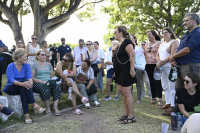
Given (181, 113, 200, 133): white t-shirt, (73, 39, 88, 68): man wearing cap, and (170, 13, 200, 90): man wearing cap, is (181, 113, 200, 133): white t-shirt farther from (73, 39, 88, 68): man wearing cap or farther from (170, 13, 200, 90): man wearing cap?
(73, 39, 88, 68): man wearing cap

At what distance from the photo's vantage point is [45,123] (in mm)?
4184

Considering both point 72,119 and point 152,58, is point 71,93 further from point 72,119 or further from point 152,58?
point 152,58

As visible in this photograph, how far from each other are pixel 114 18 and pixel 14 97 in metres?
22.4

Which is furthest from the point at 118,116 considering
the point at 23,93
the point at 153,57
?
the point at 23,93

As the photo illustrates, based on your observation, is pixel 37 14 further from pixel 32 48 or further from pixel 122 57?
pixel 122 57

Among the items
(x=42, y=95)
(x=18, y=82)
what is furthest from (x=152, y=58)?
(x=18, y=82)

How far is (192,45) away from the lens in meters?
3.71

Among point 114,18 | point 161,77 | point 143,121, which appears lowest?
point 143,121

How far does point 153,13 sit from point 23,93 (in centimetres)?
1947

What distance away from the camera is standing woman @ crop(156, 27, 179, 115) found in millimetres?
4754

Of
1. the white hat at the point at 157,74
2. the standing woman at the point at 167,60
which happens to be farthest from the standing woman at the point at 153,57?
the standing woman at the point at 167,60

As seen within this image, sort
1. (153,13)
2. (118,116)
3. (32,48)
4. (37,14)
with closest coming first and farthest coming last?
1. (118,116)
2. (32,48)
3. (37,14)
4. (153,13)

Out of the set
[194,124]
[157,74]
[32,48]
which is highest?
[32,48]

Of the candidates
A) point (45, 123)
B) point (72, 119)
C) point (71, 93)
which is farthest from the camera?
point (71, 93)
